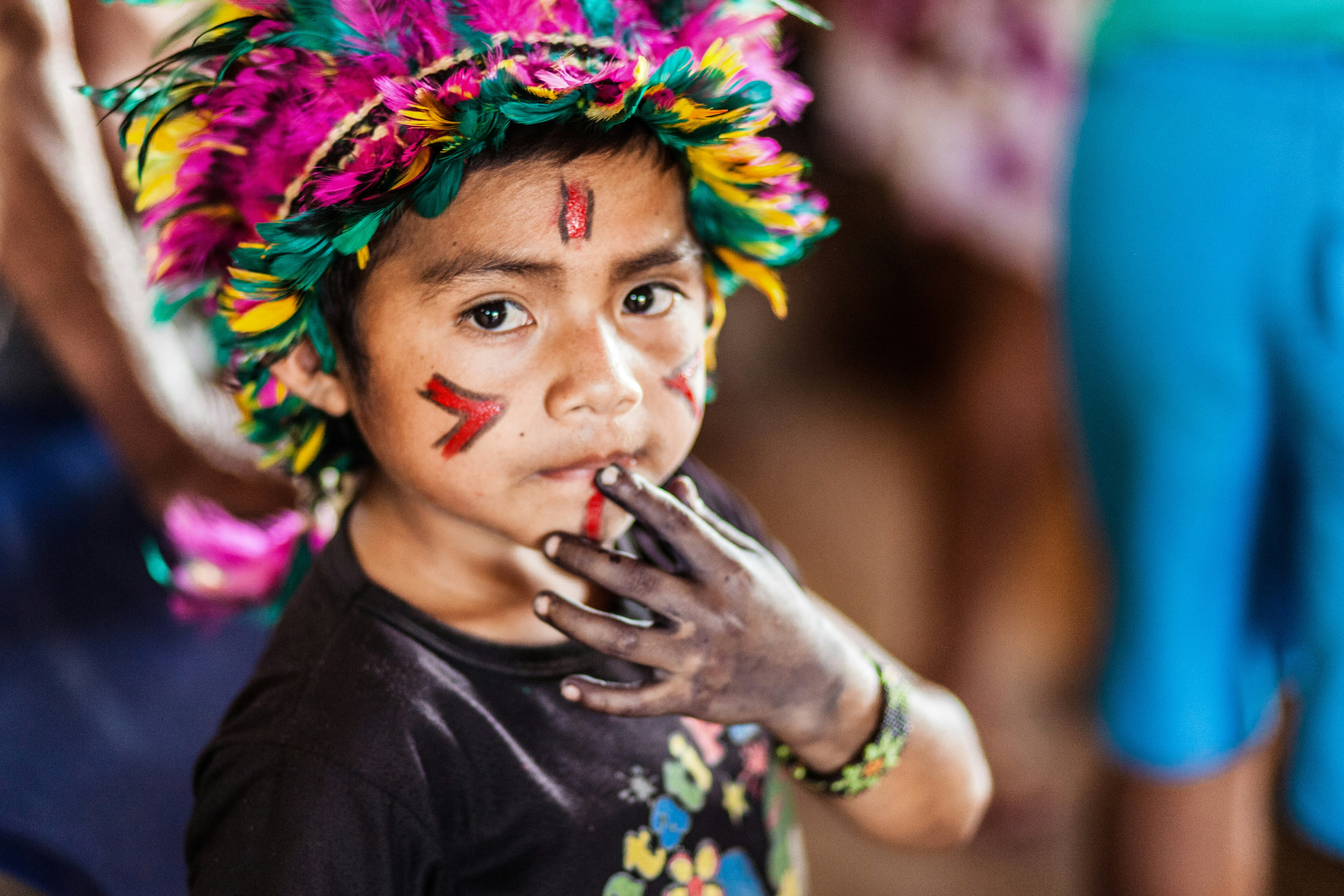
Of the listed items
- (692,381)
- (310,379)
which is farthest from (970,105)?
(310,379)

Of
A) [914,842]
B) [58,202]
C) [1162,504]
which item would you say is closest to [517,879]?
[914,842]

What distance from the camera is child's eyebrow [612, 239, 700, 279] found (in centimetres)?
71

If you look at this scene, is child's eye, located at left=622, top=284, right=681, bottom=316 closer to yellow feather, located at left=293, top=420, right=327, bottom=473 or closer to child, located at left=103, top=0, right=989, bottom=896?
child, located at left=103, top=0, right=989, bottom=896

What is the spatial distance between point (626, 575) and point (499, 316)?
171 millimetres

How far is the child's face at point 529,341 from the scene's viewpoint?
68cm

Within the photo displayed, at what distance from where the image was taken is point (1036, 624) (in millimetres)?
2125

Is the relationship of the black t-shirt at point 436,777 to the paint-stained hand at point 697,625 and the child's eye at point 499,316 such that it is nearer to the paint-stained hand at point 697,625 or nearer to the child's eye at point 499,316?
the paint-stained hand at point 697,625

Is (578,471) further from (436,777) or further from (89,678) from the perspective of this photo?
(89,678)

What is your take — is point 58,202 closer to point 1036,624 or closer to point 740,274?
point 740,274

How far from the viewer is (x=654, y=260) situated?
725mm

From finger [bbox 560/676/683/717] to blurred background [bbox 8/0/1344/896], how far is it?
0.37 metres

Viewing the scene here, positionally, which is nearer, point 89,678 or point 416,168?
point 416,168

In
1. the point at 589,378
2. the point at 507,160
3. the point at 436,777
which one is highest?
the point at 507,160

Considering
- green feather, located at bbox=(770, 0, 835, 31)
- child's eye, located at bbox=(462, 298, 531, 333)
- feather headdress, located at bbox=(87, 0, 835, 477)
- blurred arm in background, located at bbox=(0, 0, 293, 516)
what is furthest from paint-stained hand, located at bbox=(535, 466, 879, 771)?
blurred arm in background, located at bbox=(0, 0, 293, 516)
